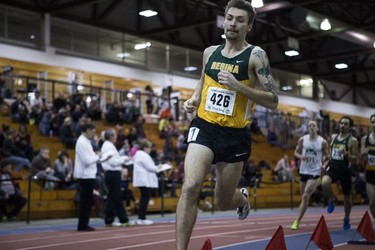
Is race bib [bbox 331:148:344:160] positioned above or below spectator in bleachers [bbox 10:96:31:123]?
below

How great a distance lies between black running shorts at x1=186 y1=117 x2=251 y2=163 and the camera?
556 cm

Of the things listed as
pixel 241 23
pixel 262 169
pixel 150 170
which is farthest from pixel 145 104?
pixel 241 23

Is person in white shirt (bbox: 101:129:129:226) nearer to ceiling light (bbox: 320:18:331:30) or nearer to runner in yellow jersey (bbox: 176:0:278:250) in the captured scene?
runner in yellow jersey (bbox: 176:0:278:250)

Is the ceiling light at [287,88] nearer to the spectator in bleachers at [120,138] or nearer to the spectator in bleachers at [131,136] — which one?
the spectator in bleachers at [131,136]

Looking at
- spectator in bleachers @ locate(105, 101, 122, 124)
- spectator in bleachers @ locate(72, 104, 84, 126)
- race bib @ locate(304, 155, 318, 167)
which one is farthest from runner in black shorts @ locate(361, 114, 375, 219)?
spectator in bleachers @ locate(105, 101, 122, 124)

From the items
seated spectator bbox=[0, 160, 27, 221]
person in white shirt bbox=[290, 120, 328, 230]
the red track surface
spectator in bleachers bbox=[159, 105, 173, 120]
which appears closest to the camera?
the red track surface

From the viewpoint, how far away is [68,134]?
65.1 ft

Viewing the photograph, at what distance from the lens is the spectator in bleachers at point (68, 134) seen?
64.4 ft

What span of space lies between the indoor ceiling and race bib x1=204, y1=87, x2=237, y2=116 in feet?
65.5

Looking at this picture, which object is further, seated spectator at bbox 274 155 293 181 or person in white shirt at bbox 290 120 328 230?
seated spectator at bbox 274 155 293 181

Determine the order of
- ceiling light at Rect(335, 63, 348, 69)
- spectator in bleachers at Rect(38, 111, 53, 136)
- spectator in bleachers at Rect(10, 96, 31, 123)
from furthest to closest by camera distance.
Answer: ceiling light at Rect(335, 63, 348, 69) → spectator in bleachers at Rect(38, 111, 53, 136) → spectator in bleachers at Rect(10, 96, 31, 123)

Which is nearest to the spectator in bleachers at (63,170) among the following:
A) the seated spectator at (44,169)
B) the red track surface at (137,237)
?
the seated spectator at (44,169)

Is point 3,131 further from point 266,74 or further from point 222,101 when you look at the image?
point 266,74

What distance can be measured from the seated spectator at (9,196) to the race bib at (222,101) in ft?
31.0
